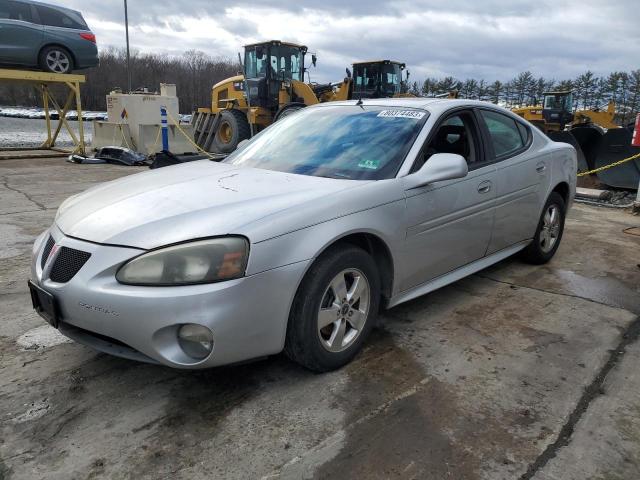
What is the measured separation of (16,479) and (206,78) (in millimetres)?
74963

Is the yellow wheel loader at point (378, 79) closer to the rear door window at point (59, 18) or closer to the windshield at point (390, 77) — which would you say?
the windshield at point (390, 77)

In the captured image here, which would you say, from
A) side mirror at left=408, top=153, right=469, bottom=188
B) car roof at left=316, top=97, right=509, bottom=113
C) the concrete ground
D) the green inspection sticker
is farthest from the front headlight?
car roof at left=316, top=97, right=509, bottom=113

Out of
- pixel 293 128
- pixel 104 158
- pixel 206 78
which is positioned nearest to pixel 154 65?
pixel 206 78

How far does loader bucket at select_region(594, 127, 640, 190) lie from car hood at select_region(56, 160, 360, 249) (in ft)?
27.5

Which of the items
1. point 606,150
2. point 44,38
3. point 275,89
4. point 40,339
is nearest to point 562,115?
point 606,150

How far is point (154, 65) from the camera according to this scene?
73500mm

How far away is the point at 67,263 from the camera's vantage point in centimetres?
238

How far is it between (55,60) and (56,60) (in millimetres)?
28

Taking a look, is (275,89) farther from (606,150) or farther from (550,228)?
(550,228)

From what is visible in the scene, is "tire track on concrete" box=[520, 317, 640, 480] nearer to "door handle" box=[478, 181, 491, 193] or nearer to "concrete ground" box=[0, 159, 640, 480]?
"concrete ground" box=[0, 159, 640, 480]

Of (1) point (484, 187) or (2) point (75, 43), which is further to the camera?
(2) point (75, 43)

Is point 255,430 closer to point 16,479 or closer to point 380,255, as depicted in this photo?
point 16,479

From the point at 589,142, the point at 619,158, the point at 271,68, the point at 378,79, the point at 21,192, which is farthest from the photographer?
the point at 378,79

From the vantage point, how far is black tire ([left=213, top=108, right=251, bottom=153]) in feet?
49.1
